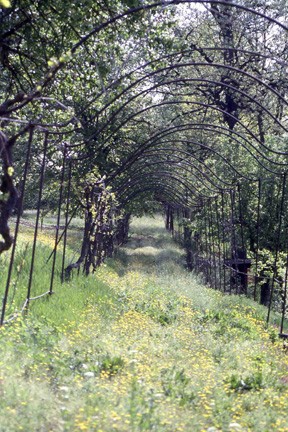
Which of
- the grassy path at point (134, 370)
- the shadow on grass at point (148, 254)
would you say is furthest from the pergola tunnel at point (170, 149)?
the grassy path at point (134, 370)

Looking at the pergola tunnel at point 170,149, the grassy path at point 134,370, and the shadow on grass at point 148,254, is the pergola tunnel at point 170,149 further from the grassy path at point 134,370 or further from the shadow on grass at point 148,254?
the grassy path at point 134,370

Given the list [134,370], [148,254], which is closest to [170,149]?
[134,370]

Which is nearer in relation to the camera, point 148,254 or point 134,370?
point 134,370

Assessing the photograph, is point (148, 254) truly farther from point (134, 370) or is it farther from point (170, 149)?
point (134, 370)

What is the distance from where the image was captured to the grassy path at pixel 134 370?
4547 mm

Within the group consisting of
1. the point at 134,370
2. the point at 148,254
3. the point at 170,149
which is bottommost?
the point at 148,254

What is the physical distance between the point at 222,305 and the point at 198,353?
6086 millimetres

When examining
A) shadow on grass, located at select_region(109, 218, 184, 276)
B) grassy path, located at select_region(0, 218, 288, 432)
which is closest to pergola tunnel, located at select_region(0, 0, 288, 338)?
shadow on grass, located at select_region(109, 218, 184, 276)

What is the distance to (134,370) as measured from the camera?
235 inches

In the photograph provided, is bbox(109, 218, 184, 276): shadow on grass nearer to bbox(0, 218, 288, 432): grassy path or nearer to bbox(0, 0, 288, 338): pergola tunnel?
bbox(0, 0, 288, 338): pergola tunnel

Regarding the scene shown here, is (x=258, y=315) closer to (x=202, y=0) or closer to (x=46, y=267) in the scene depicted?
(x=46, y=267)

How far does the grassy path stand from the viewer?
4.55 m

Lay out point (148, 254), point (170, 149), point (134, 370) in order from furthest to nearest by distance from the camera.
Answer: point (148, 254) < point (170, 149) < point (134, 370)

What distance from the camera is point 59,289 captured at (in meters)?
9.83
